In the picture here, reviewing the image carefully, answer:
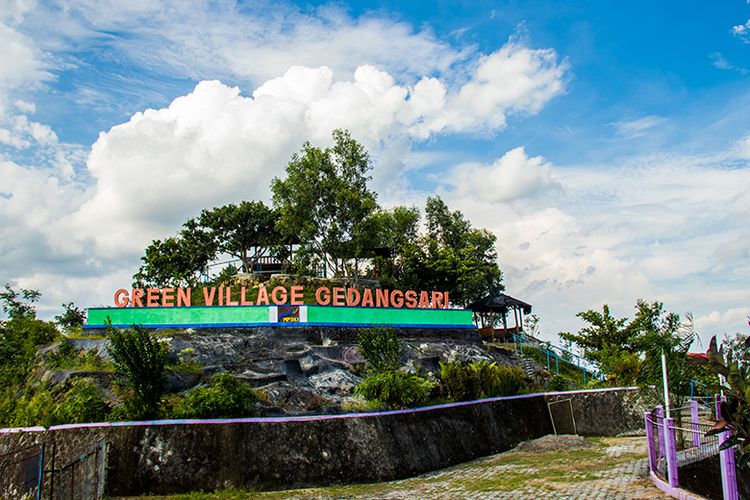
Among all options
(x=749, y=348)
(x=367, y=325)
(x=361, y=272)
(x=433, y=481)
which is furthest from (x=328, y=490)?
(x=361, y=272)

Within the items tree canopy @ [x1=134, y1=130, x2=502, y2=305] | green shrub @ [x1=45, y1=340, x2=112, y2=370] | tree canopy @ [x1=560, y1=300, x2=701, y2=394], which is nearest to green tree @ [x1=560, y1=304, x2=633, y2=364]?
tree canopy @ [x1=560, y1=300, x2=701, y2=394]

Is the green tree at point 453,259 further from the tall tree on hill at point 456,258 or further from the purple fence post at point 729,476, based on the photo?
the purple fence post at point 729,476

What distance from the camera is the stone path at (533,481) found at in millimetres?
15195

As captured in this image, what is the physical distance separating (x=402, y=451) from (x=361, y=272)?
38.5 m

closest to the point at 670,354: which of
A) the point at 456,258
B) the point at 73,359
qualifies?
the point at 73,359

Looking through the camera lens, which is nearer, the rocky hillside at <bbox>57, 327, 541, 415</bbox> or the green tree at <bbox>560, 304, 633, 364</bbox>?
the rocky hillside at <bbox>57, 327, 541, 415</bbox>

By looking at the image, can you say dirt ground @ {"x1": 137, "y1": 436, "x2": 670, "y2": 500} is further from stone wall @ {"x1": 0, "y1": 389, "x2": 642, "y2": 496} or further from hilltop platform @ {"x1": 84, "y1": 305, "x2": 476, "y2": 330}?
hilltop platform @ {"x1": 84, "y1": 305, "x2": 476, "y2": 330}

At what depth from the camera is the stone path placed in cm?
1520

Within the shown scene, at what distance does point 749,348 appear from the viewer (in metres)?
10.4

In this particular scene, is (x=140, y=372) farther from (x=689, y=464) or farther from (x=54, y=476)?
(x=689, y=464)

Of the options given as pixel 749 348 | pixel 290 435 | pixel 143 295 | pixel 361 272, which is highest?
pixel 361 272

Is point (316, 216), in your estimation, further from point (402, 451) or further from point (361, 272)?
point (402, 451)

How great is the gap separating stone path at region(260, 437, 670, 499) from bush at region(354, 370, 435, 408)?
9.39 ft

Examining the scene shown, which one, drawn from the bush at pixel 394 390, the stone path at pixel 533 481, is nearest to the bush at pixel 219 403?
the stone path at pixel 533 481
